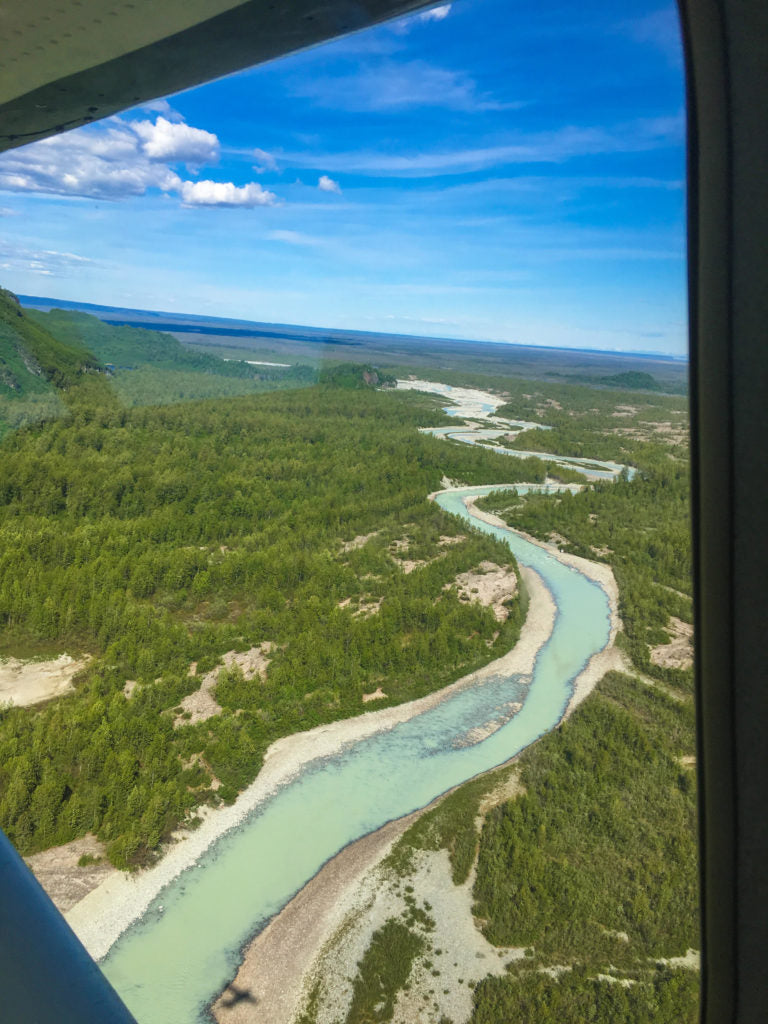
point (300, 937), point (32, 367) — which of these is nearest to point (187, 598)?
point (32, 367)

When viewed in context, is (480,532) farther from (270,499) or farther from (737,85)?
(737,85)

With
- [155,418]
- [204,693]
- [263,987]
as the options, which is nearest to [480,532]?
[204,693]

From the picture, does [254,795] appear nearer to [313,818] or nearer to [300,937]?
[313,818]

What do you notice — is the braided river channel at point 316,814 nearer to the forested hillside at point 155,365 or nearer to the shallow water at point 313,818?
the shallow water at point 313,818

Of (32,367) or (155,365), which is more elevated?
(155,365)

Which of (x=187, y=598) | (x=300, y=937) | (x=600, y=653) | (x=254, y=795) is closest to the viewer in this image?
(x=300, y=937)

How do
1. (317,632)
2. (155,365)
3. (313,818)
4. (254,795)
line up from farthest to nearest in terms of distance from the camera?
(317,632)
(155,365)
(254,795)
(313,818)

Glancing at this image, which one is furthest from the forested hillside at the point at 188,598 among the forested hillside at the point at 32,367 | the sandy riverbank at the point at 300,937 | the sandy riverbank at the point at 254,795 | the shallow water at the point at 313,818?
the sandy riverbank at the point at 300,937
